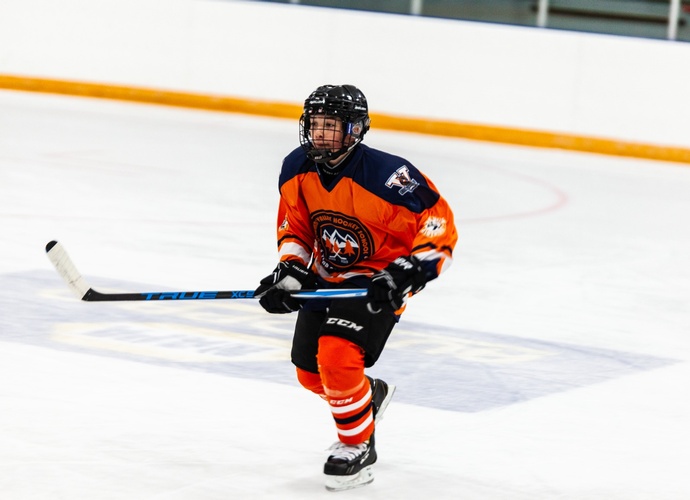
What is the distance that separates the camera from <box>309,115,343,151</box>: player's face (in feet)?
10.2

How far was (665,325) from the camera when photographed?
17.0ft

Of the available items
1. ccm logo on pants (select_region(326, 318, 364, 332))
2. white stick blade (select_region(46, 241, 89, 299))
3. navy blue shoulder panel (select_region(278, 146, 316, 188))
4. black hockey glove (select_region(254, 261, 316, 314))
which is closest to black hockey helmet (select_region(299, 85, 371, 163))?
navy blue shoulder panel (select_region(278, 146, 316, 188))

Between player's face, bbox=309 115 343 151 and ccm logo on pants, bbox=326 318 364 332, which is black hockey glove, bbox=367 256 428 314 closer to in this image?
ccm logo on pants, bbox=326 318 364 332

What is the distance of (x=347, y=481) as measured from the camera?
3.00 m

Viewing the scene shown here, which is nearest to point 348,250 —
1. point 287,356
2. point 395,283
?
point 395,283

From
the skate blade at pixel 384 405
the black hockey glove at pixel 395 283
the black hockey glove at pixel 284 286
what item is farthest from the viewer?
the skate blade at pixel 384 405

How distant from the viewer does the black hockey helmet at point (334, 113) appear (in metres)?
3.11

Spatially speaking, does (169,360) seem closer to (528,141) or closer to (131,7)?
(528,141)

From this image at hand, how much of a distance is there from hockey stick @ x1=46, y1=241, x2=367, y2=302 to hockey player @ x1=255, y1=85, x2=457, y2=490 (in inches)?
1.4

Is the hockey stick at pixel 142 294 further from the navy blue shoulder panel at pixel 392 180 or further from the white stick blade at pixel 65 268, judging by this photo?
the navy blue shoulder panel at pixel 392 180

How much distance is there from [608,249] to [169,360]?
3.36 metres

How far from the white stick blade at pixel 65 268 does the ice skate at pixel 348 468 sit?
763 mm

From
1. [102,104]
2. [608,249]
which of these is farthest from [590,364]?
[102,104]

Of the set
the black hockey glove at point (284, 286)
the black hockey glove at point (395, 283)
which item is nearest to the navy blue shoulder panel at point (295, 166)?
the black hockey glove at point (284, 286)
